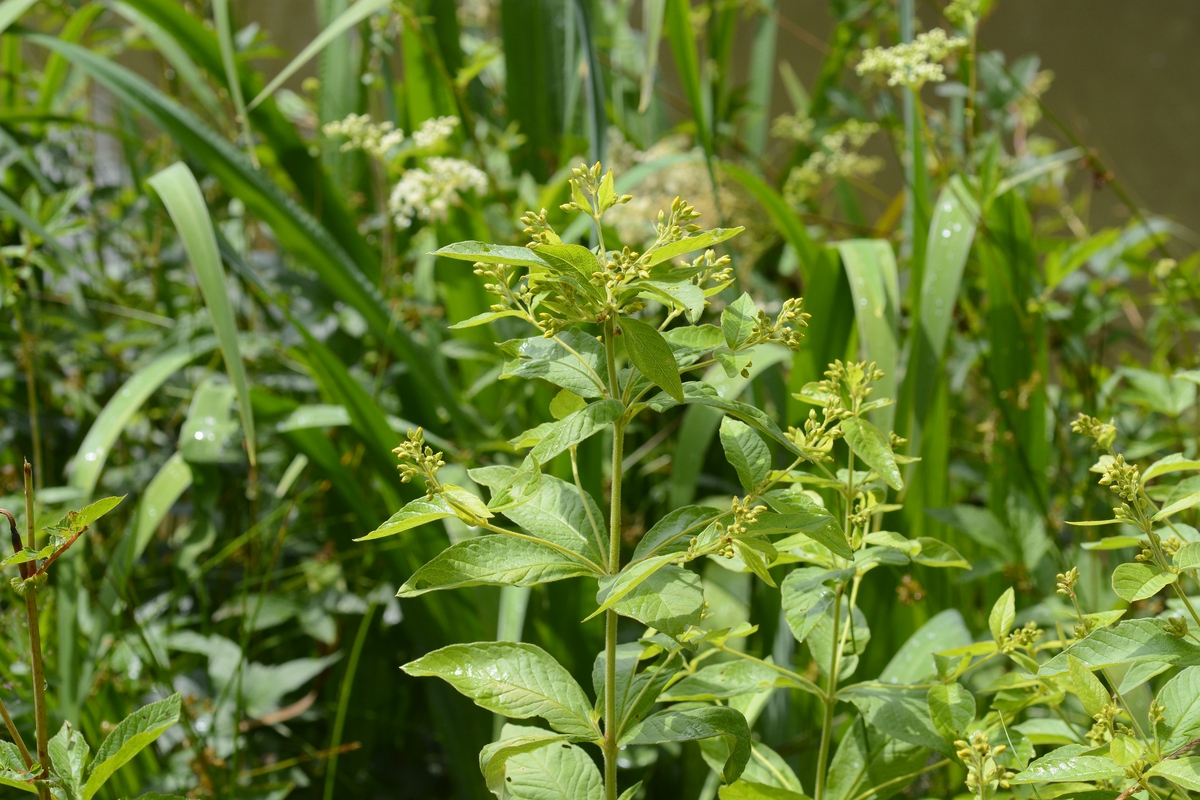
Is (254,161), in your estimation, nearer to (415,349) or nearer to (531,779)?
(415,349)

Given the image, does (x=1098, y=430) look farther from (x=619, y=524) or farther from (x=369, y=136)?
(x=369, y=136)

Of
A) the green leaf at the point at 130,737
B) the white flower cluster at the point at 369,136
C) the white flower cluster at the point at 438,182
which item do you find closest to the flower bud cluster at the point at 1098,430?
the green leaf at the point at 130,737

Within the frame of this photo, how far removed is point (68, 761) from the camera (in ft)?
1.25

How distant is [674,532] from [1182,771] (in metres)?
0.20

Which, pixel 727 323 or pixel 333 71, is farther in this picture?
pixel 333 71

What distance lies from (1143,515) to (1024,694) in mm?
140

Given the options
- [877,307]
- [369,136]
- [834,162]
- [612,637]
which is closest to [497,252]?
[612,637]

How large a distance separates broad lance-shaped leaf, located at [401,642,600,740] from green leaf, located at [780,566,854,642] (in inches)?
3.8

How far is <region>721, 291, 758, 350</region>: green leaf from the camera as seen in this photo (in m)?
0.37

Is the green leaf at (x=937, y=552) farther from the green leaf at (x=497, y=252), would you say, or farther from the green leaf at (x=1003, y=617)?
the green leaf at (x=497, y=252)

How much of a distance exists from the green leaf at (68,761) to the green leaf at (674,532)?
236 mm

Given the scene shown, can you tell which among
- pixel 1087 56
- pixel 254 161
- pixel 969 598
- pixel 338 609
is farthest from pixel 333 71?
pixel 1087 56

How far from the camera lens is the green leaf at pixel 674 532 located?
388mm

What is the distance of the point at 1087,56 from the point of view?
1.89 m
